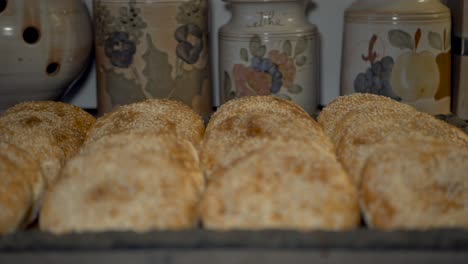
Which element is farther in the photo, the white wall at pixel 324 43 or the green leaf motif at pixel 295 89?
the white wall at pixel 324 43

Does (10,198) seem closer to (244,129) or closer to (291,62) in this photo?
(244,129)

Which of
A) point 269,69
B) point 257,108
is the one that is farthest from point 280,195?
point 269,69

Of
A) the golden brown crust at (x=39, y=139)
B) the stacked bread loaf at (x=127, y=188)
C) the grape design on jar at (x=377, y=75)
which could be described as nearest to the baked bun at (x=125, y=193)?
the stacked bread loaf at (x=127, y=188)

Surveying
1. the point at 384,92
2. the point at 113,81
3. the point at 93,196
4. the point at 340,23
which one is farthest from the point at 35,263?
the point at 340,23

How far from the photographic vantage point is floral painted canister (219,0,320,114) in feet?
3.52

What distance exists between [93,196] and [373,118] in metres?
0.43

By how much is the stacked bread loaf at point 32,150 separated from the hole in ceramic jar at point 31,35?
0.17m

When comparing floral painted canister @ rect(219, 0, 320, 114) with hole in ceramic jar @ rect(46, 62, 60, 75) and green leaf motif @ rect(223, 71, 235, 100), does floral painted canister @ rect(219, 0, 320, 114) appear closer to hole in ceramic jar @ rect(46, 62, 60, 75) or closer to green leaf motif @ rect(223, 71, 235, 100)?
green leaf motif @ rect(223, 71, 235, 100)

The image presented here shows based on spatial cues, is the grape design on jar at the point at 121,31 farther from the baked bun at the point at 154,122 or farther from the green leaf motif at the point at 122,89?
the baked bun at the point at 154,122

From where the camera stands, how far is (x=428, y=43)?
106 cm

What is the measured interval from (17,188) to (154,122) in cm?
24

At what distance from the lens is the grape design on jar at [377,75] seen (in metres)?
1.07

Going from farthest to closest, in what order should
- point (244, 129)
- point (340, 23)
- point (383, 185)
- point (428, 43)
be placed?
1. point (340, 23)
2. point (428, 43)
3. point (244, 129)
4. point (383, 185)

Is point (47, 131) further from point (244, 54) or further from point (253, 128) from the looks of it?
point (244, 54)
